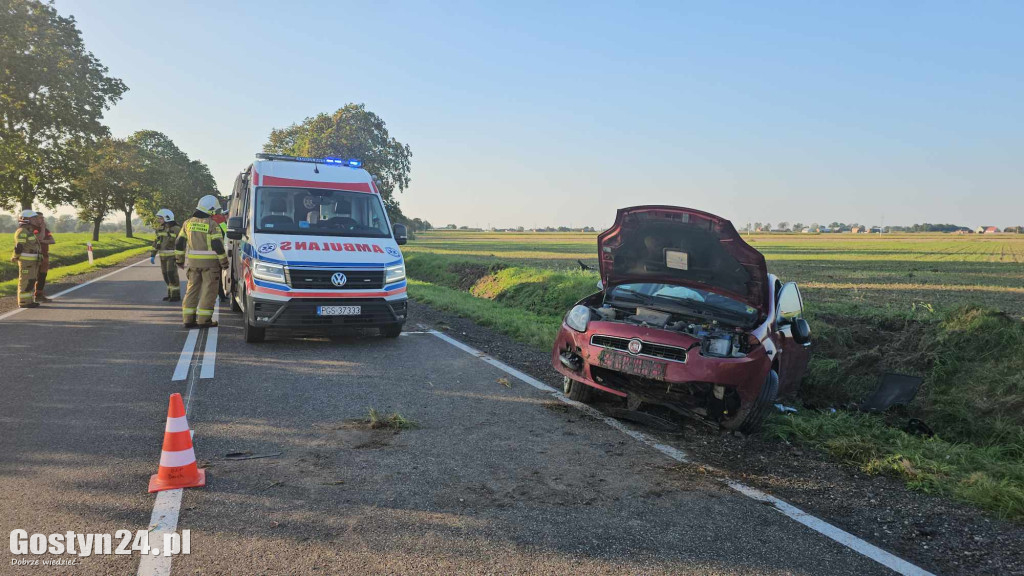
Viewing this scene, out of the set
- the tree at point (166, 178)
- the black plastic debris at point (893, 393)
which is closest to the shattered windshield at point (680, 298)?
the black plastic debris at point (893, 393)

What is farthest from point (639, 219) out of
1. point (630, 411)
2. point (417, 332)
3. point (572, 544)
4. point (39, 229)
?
point (39, 229)

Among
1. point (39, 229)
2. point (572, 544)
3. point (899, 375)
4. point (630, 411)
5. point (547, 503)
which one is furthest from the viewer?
point (39, 229)

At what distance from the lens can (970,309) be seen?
23.3 feet

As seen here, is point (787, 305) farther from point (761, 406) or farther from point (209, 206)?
point (209, 206)

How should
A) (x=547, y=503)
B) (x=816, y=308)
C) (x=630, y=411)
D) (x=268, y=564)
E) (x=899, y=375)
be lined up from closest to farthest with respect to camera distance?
(x=268, y=564) → (x=547, y=503) → (x=630, y=411) → (x=899, y=375) → (x=816, y=308)

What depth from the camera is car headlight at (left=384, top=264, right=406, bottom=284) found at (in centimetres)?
858

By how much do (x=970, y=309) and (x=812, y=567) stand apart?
18.5 ft

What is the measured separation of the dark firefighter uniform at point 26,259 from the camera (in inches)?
471

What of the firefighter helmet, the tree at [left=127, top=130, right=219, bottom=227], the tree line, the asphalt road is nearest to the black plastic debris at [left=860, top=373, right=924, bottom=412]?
the asphalt road

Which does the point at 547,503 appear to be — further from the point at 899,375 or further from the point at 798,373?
the point at 899,375

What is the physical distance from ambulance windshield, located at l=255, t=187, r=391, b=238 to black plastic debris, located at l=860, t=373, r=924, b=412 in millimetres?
6598
